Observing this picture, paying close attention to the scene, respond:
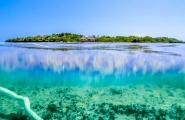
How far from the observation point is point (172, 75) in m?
18.7

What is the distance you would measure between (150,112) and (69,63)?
13.3m

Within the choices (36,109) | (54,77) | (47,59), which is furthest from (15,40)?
(36,109)

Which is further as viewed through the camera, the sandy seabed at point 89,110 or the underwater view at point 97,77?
the underwater view at point 97,77

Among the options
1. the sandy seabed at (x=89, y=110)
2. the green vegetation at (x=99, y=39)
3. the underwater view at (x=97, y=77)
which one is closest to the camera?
the sandy seabed at (x=89, y=110)

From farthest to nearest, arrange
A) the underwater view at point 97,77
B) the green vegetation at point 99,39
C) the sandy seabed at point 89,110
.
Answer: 1. the green vegetation at point 99,39
2. the underwater view at point 97,77
3. the sandy seabed at point 89,110

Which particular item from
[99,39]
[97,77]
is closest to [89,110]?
[97,77]

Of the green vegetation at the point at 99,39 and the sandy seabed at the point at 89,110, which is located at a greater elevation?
the green vegetation at the point at 99,39

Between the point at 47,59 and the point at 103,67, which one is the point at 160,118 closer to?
the point at 103,67

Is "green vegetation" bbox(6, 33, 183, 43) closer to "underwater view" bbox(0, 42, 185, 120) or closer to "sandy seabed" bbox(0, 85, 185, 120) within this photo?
"underwater view" bbox(0, 42, 185, 120)

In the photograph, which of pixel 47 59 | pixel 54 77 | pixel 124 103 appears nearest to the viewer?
pixel 124 103

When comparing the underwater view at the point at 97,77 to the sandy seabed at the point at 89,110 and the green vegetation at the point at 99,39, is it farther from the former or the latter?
the green vegetation at the point at 99,39

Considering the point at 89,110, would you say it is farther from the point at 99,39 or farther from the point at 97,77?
the point at 99,39

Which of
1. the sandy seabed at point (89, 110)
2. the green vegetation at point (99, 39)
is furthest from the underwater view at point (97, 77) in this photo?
the green vegetation at point (99, 39)

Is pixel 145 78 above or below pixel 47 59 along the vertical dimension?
below
